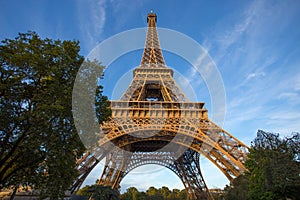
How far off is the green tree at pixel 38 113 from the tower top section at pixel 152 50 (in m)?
19.5

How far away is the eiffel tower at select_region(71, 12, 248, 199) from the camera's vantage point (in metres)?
16.2

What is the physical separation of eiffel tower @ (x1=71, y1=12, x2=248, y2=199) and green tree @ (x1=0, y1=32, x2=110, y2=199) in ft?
25.2

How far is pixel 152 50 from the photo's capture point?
30297mm

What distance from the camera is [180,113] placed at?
2009cm

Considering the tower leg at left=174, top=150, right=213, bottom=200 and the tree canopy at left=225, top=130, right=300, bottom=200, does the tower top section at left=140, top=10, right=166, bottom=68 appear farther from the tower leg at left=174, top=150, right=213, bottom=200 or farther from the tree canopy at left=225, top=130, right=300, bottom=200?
the tree canopy at left=225, top=130, right=300, bottom=200

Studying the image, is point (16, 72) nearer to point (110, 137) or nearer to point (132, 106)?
point (110, 137)

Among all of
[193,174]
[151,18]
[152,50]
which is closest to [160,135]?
[193,174]

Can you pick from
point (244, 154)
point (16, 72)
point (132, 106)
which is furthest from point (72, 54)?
point (244, 154)

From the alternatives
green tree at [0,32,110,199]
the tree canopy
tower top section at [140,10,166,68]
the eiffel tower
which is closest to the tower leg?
the eiffel tower

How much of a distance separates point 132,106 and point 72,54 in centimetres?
1237

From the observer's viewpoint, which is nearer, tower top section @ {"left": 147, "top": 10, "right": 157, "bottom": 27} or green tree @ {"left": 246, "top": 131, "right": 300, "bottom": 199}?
green tree @ {"left": 246, "top": 131, "right": 300, "bottom": 199}

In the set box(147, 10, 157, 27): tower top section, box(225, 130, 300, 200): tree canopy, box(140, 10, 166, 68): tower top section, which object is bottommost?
box(225, 130, 300, 200): tree canopy

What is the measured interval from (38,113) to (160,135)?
1281 cm

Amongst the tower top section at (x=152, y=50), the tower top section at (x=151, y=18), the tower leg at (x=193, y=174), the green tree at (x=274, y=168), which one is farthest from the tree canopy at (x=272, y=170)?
the tower top section at (x=151, y=18)
